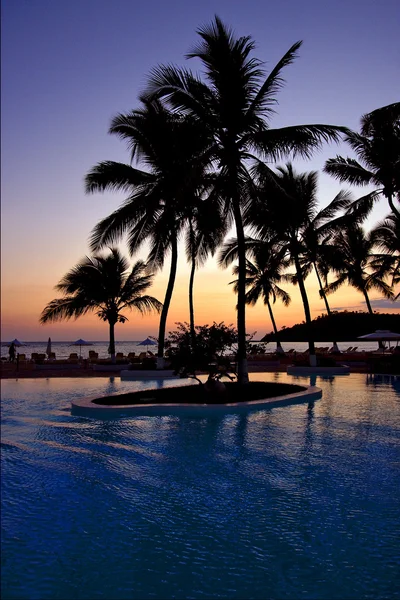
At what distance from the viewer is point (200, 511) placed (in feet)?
19.1

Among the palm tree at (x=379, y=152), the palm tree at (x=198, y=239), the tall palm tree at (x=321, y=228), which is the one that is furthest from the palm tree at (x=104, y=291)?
the palm tree at (x=379, y=152)

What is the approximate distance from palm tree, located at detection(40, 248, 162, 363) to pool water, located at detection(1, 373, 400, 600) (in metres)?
16.6

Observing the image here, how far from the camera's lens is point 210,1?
40.4ft

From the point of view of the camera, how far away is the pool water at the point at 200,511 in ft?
13.8

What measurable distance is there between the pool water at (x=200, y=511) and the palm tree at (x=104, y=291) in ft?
54.4

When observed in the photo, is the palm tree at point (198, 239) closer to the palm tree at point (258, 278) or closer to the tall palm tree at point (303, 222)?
the tall palm tree at point (303, 222)

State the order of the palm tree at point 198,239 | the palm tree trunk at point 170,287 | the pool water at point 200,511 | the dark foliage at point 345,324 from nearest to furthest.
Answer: the pool water at point 200,511 < the palm tree at point 198,239 < the palm tree trunk at point 170,287 < the dark foliage at point 345,324

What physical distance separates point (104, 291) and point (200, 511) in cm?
2250

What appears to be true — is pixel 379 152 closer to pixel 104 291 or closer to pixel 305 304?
pixel 305 304

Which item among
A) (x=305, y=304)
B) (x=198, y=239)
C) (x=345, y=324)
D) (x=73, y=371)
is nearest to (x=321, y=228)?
(x=305, y=304)

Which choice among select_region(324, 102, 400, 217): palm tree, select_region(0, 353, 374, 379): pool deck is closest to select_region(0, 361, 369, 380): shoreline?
select_region(0, 353, 374, 379): pool deck

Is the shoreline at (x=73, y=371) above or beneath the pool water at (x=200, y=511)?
above

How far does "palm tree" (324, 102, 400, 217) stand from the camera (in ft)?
74.7

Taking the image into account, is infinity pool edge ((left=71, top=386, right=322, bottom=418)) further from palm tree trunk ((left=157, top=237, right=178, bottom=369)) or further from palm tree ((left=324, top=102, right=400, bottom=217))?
palm tree ((left=324, top=102, right=400, bottom=217))
